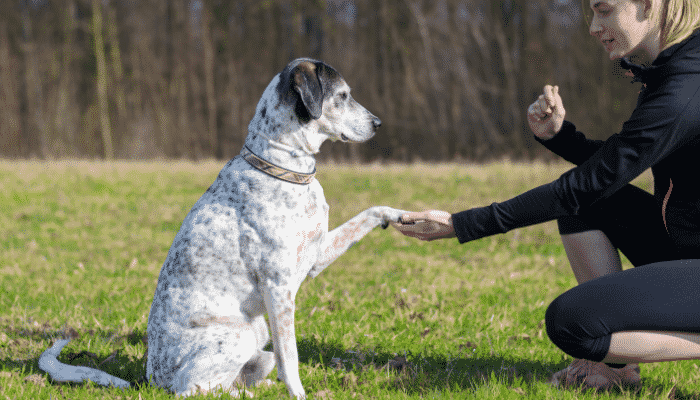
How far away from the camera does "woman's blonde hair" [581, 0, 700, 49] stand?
258 cm

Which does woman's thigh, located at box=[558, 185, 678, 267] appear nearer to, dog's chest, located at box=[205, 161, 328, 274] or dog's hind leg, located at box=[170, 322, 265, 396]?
dog's chest, located at box=[205, 161, 328, 274]

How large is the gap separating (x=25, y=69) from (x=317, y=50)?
8.99m

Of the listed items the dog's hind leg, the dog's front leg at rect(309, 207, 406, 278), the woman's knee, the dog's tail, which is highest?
the dog's front leg at rect(309, 207, 406, 278)

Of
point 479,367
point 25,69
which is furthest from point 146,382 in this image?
point 25,69

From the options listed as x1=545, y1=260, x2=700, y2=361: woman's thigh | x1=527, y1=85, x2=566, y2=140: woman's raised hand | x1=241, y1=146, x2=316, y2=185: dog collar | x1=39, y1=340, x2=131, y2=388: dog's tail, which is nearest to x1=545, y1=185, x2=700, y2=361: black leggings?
x1=545, y1=260, x2=700, y2=361: woman's thigh

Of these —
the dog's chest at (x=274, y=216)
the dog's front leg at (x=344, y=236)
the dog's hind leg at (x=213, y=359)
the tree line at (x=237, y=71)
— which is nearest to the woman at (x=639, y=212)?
the dog's front leg at (x=344, y=236)

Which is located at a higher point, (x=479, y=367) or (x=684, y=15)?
(x=684, y=15)

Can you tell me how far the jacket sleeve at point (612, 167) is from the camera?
8.15ft

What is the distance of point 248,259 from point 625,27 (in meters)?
2.07

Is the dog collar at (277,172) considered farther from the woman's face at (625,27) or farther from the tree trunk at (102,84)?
the tree trunk at (102,84)

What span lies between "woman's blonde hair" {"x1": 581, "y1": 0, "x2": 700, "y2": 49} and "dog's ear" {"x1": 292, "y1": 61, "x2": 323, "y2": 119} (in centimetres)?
161

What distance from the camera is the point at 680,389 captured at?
10.1ft

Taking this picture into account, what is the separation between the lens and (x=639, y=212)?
9.84 feet

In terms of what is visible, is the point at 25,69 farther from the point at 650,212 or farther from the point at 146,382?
the point at 650,212
